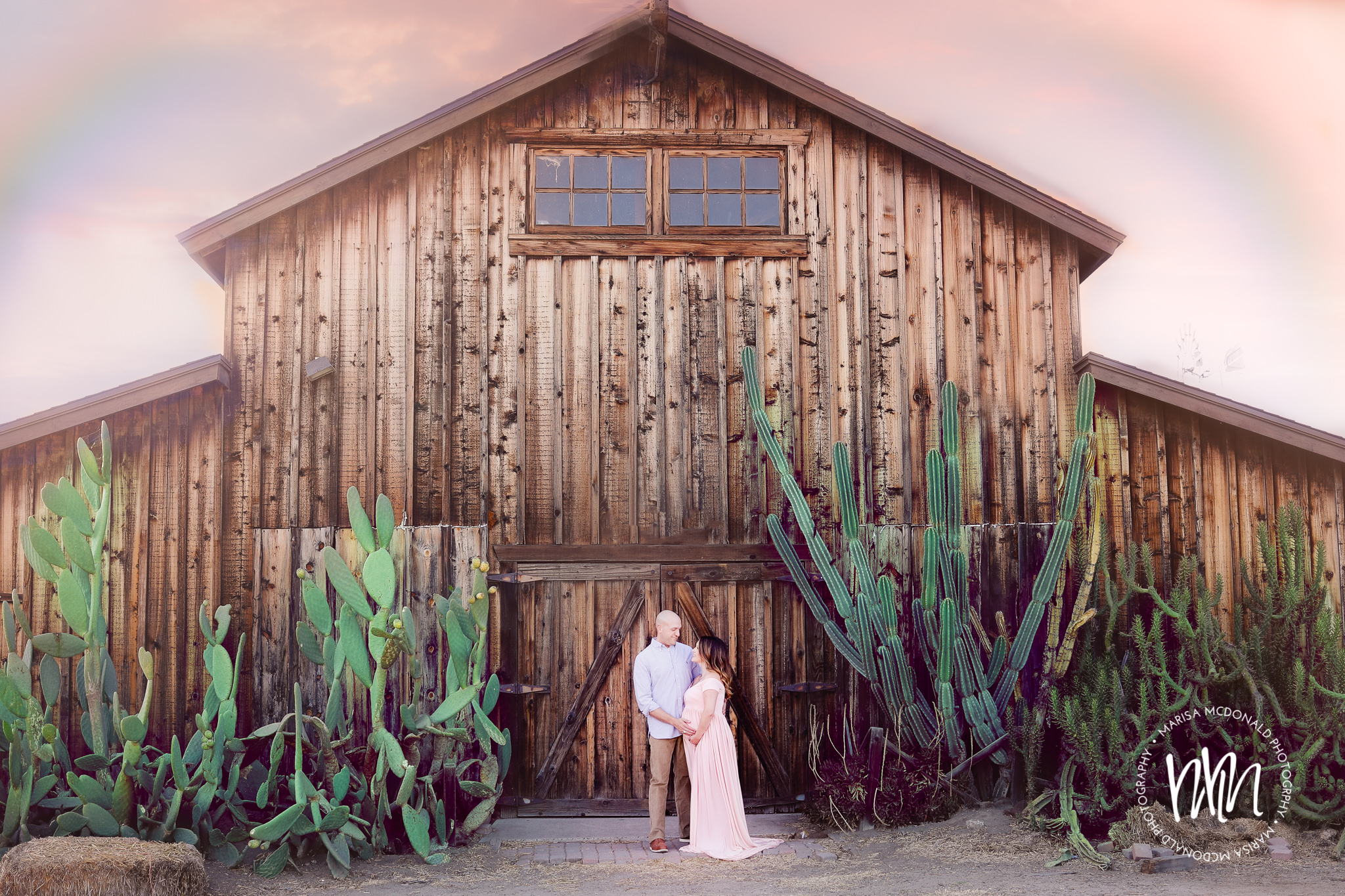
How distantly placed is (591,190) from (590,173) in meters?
0.17

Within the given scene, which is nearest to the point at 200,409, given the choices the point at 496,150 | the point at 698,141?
the point at 496,150

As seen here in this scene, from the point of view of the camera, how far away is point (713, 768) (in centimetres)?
683

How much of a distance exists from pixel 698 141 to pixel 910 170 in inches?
73.5

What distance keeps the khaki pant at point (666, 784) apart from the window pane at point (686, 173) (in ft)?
15.1

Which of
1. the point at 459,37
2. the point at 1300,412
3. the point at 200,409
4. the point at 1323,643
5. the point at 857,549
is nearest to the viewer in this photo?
the point at 1323,643

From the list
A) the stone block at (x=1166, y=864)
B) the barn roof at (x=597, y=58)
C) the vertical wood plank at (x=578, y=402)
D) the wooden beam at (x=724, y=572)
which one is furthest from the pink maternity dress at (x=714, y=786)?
the barn roof at (x=597, y=58)

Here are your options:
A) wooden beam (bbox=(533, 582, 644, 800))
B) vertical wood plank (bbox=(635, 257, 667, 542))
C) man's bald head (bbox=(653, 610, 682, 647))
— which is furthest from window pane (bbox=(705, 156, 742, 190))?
man's bald head (bbox=(653, 610, 682, 647))

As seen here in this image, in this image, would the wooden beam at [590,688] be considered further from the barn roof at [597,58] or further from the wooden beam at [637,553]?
the barn roof at [597,58]

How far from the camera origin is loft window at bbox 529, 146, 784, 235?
855 centimetres

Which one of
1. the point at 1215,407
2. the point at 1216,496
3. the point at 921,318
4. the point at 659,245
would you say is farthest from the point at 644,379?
the point at 1216,496

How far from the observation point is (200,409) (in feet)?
26.5

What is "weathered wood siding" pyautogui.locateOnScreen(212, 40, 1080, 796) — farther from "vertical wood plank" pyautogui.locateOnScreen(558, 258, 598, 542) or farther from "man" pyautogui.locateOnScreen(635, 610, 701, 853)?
"man" pyautogui.locateOnScreen(635, 610, 701, 853)

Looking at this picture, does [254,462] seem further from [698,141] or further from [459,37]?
[698,141]

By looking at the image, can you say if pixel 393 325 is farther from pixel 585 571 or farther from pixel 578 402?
pixel 585 571
